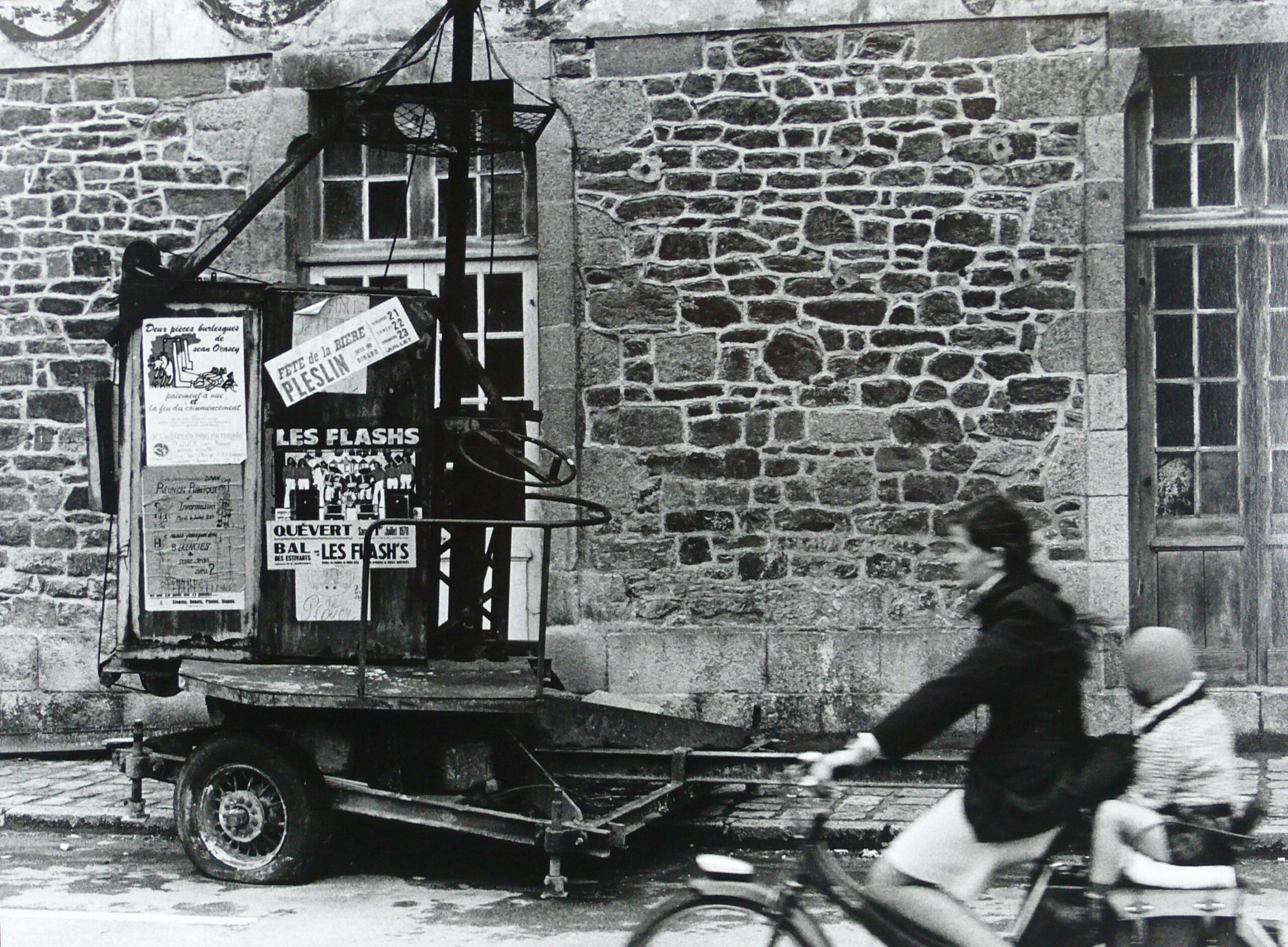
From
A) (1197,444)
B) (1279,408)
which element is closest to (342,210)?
(1197,444)

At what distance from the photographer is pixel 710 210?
390 inches

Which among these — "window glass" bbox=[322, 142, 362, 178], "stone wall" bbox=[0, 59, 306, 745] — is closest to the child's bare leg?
"stone wall" bbox=[0, 59, 306, 745]

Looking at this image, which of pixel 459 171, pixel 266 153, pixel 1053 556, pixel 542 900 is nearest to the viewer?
pixel 542 900

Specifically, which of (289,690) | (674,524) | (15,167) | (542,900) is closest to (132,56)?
(15,167)

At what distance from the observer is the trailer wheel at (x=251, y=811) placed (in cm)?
649

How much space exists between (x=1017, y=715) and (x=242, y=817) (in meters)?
3.91

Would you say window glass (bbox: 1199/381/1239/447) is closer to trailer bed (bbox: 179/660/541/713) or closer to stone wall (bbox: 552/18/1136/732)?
stone wall (bbox: 552/18/1136/732)

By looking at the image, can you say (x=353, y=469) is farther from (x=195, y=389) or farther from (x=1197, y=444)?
(x=1197, y=444)

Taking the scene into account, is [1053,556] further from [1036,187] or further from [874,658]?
[1036,187]

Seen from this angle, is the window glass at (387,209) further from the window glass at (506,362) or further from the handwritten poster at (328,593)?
the handwritten poster at (328,593)

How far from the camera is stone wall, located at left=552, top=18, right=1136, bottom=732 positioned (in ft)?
31.4

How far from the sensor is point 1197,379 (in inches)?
385

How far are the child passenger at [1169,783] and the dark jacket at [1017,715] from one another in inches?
7.6

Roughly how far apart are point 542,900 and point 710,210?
5.06 m
